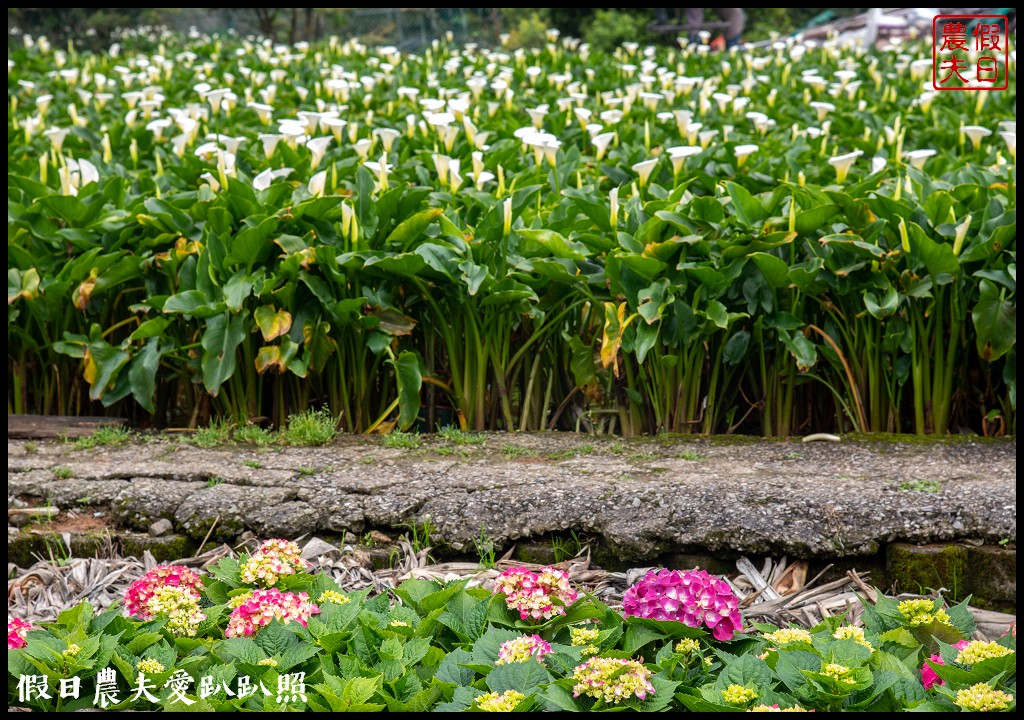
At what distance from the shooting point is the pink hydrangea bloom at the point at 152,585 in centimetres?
250

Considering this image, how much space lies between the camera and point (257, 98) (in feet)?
30.3

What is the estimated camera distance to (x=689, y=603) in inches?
94.4

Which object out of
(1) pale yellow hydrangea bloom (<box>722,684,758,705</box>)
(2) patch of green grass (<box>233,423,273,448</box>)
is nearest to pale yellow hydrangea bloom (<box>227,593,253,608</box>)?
(1) pale yellow hydrangea bloom (<box>722,684,758,705</box>)

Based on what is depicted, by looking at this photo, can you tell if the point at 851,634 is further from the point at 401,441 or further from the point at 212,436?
the point at 212,436

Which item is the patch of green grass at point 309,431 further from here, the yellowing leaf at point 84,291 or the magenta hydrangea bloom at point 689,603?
the magenta hydrangea bloom at point 689,603

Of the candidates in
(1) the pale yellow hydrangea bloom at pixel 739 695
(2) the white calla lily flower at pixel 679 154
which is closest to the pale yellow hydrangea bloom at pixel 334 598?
(1) the pale yellow hydrangea bloom at pixel 739 695

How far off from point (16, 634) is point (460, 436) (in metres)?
1.73

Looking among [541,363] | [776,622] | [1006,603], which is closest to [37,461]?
[541,363]

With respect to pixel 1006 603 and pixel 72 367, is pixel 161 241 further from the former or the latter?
pixel 1006 603

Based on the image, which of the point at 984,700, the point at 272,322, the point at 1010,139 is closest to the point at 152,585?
the point at 272,322

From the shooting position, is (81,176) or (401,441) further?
(81,176)

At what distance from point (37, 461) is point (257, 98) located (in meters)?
6.29

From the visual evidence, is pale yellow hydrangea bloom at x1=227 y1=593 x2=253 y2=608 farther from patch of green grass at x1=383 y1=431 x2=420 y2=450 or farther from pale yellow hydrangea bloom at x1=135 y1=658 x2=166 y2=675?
patch of green grass at x1=383 y1=431 x2=420 y2=450

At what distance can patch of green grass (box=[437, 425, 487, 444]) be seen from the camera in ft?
12.2
